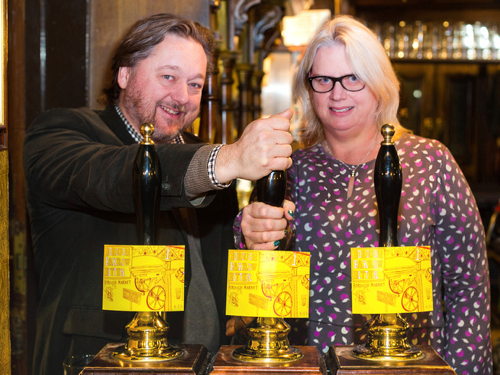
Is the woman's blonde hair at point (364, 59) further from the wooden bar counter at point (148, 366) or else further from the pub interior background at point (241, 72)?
the wooden bar counter at point (148, 366)

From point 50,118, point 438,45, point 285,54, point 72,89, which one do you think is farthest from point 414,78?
point 50,118

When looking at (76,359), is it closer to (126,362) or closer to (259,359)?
(126,362)

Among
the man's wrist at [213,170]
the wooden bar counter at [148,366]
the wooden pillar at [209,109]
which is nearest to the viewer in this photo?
the wooden bar counter at [148,366]

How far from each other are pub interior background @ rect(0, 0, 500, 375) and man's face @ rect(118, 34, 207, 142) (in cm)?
31

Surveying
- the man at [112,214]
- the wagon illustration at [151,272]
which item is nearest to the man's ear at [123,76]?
the man at [112,214]

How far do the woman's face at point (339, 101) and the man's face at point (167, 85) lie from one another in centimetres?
32

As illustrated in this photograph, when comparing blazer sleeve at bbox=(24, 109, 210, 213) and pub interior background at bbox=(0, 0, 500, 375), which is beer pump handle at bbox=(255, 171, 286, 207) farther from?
pub interior background at bbox=(0, 0, 500, 375)

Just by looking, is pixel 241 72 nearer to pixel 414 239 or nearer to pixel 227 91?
pixel 227 91

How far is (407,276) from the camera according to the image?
1201 mm

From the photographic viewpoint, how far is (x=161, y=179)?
48.5 inches

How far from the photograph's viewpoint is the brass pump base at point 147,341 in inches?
47.8

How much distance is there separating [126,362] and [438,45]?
649 centimetres

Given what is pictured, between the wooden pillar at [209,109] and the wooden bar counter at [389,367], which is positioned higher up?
the wooden pillar at [209,109]

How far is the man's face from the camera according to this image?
5.72ft
